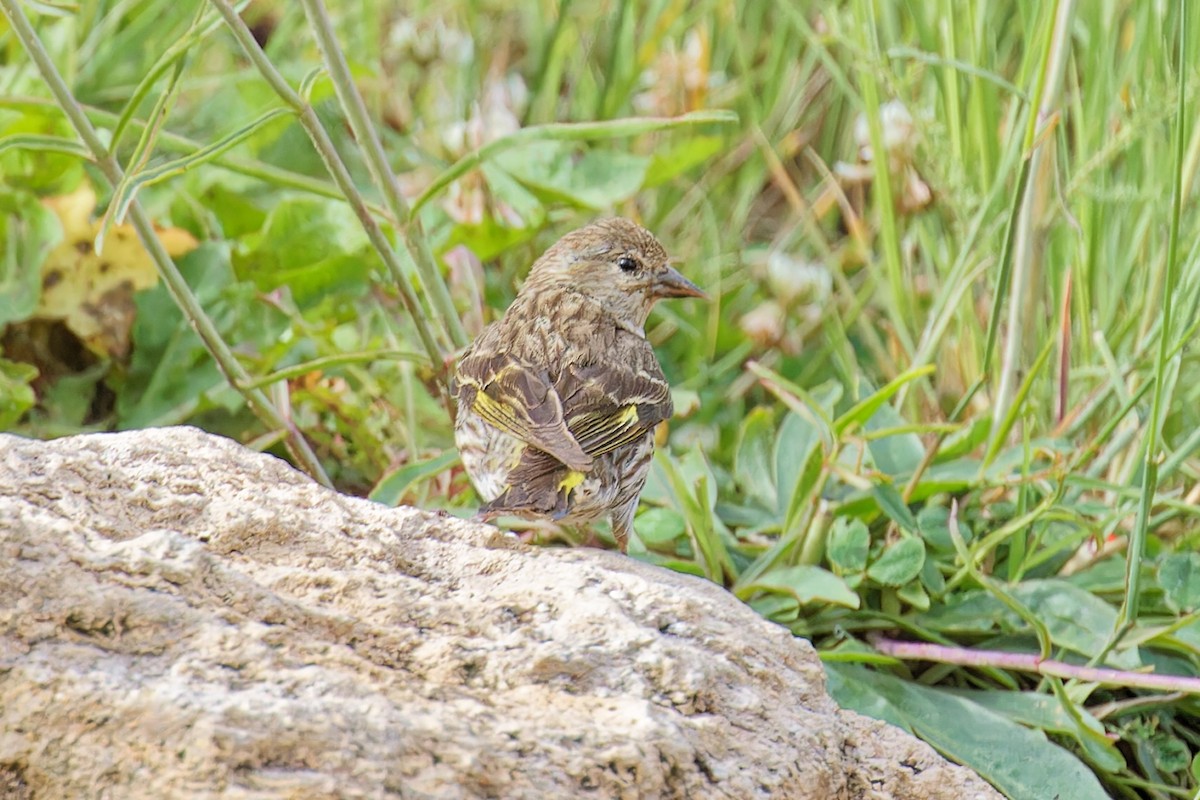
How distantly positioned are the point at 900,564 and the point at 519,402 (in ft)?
3.13

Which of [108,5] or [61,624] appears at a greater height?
[108,5]

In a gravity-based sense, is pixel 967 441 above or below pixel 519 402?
below

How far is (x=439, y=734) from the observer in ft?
5.82

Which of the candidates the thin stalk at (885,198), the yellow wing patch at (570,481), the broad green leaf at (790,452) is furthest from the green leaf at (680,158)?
the yellow wing patch at (570,481)

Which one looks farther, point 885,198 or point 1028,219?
point 885,198

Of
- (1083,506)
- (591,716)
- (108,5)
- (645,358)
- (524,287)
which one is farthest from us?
(108,5)

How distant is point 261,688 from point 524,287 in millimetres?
2278

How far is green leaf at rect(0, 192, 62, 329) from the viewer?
12.6 feet

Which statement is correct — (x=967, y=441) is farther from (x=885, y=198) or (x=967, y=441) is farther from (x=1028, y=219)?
(x=885, y=198)

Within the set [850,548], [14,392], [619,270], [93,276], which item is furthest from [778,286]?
[14,392]

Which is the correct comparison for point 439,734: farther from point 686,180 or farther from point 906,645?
point 686,180

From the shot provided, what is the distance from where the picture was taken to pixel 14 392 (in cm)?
354

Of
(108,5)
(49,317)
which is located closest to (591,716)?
(49,317)

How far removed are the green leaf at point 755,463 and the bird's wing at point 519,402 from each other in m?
0.80
